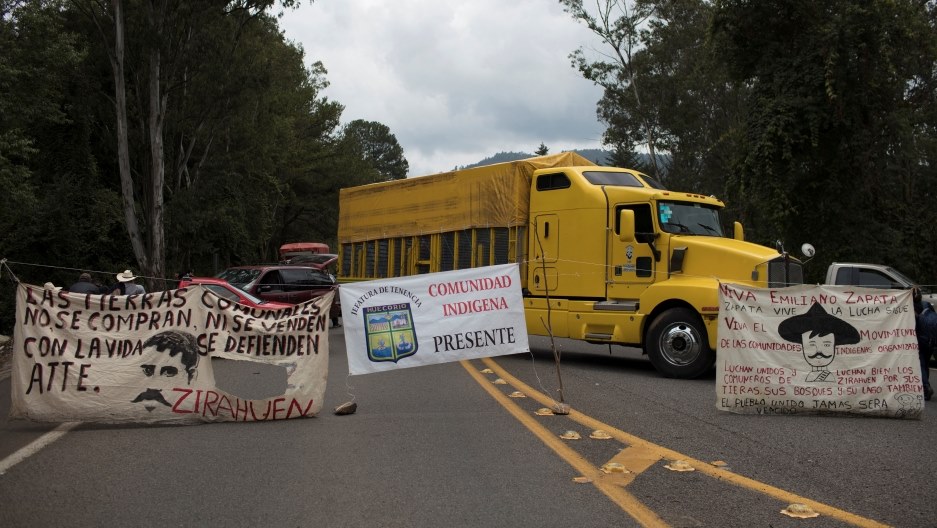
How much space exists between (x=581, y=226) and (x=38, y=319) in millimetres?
8801

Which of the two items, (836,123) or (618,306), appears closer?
(618,306)

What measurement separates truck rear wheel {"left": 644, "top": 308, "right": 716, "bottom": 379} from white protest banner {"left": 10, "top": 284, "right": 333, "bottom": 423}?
588 cm

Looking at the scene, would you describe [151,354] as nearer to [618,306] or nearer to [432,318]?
[432,318]

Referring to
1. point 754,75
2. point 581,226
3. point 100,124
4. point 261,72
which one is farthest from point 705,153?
point 581,226

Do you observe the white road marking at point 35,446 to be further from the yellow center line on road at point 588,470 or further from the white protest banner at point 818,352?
the white protest banner at point 818,352

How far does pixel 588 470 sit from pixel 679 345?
6.64 meters

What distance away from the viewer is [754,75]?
29234 mm

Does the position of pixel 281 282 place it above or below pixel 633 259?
below

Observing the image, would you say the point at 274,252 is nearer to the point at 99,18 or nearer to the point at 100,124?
the point at 100,124

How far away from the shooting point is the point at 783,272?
1292 centimetres

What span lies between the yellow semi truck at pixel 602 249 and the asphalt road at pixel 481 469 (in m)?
2.67

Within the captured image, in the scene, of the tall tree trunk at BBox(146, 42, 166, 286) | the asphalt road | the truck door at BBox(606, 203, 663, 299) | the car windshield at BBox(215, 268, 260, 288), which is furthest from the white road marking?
the tall tree trunk at BBox(146, 42, 166, 286)

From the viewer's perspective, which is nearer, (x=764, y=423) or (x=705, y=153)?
(x=764, y=423)

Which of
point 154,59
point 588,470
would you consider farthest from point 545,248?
point 154,59
